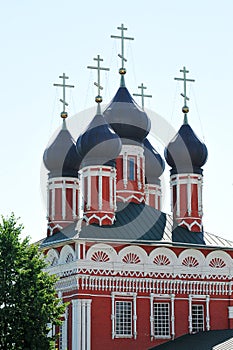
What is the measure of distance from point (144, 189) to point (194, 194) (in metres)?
1.95

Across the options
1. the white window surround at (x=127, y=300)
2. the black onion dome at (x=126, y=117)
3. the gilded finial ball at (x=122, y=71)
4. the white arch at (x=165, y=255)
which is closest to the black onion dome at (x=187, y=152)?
the black onion dome at (x=126, y=117)

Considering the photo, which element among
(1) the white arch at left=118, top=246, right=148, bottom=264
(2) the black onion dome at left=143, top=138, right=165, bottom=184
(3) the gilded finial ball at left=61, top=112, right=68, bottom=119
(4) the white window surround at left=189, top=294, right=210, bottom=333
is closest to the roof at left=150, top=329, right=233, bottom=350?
(4) the white window surround at left=189, top=294, right=210, bottom=333

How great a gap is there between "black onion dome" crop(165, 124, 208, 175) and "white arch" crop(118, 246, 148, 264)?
401cm

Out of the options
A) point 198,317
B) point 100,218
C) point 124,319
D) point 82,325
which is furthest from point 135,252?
point 198,317

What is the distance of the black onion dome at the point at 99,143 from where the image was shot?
89.8 feet

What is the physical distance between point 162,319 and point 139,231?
8.91ft

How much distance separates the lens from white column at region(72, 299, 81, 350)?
25359 millimetres

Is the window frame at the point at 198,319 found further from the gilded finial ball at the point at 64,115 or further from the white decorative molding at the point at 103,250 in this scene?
the gilded finial ball at the point at 64,115

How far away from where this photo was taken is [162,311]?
26.6 m

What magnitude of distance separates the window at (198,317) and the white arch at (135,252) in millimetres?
2125

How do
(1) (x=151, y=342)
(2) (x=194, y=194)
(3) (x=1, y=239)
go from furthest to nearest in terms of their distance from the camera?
(2) (x=194, y=194) < (1) (x=151, y=342) < (3) (x=1, y=239)

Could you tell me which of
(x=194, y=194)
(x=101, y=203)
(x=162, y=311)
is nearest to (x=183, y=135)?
(x=194, y=194)

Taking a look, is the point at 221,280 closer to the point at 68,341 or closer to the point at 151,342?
the point at 151,342

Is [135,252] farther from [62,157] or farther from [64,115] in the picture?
[64,115]
